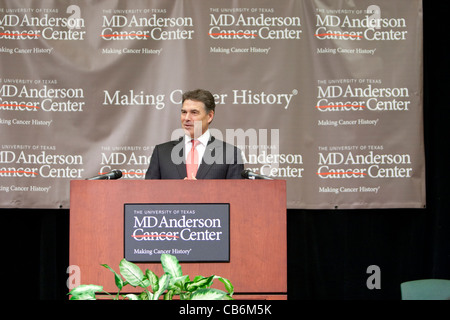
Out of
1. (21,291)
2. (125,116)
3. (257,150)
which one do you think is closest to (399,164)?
(257,150)

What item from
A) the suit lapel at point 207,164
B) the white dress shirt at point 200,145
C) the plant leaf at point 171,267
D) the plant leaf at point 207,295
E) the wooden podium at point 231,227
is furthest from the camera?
the white dress shirt at point 200,145

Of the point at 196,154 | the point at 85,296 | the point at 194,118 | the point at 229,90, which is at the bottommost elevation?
the point at 85,296

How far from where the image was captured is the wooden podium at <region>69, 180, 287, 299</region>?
7.05 ft

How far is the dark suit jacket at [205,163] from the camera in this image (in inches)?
127

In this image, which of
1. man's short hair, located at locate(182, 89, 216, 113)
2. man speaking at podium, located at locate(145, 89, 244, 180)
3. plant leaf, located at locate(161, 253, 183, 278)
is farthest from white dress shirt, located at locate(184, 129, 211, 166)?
plant leaf, located at locate(161, 253, 183, 278)

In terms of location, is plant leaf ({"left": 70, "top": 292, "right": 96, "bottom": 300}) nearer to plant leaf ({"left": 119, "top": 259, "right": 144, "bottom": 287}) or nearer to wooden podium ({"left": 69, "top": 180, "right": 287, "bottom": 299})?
plant leaf ({"left": 119, "top": 259, "right": 144, "bottom": 287})

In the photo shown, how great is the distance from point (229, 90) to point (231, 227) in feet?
6.90

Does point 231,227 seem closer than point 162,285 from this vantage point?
No

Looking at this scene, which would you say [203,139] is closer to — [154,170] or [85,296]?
[154,170]

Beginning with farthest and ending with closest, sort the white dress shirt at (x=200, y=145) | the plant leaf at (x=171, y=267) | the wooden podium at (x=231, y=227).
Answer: the white dress shirt at (x=200, y=145)
the wooden podium at (x=231, y=227)
the plant leaf at (x=171, y=267)

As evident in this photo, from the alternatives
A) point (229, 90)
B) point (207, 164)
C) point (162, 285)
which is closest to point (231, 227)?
point (207, 164)

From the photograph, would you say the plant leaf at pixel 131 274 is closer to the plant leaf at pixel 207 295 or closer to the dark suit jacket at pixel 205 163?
the plant leaf at pixel 207 295

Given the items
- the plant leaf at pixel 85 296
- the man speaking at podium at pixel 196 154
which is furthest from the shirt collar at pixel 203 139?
the plant leaf at pixel 85 296

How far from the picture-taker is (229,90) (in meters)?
4.10
